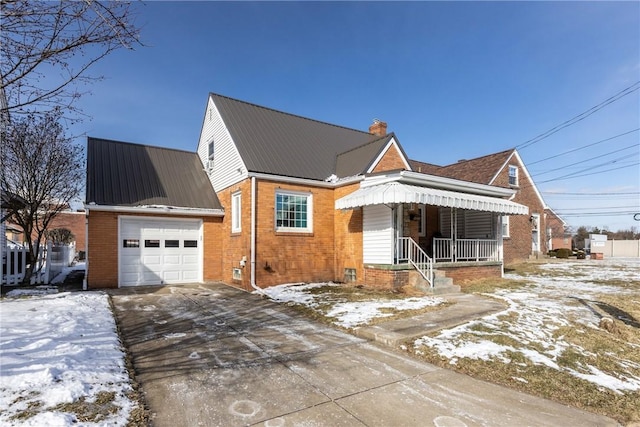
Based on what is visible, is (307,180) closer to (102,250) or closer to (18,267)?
(102,250)

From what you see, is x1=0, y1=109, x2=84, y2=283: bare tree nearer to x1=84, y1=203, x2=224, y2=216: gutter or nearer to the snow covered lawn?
x1=84, y1=203, x2=224, y2=216: gutter

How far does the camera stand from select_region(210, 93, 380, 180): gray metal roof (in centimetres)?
1309

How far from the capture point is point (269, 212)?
1229 centimetres

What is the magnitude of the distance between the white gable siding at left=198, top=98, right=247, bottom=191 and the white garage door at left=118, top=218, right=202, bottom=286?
2185 mm

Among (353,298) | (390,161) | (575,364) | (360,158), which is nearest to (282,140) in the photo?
(360,158)

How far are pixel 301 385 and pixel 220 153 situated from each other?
1200cm

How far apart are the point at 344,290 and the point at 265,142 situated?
6.78 meters

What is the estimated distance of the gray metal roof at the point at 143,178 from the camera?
12781mm

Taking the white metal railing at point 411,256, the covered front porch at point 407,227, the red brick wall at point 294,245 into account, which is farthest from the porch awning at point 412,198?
the white metal railing at point 411,256

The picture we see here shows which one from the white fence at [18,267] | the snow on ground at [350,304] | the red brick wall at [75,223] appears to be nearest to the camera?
the snow on ground at [350,304]

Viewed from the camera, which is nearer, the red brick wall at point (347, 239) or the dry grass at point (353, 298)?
the dry grass at point (353, 298)

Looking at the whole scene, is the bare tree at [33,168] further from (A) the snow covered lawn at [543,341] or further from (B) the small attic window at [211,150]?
(A) the snow covered lawn at [543,341]

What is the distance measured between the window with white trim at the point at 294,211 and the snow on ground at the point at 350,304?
2.39 metres

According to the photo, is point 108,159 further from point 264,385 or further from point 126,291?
point 264,385
